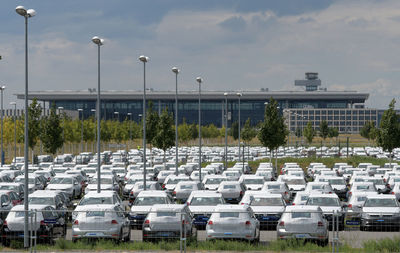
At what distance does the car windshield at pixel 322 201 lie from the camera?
83.8ft

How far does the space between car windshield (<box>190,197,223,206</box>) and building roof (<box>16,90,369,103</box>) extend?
504 ft

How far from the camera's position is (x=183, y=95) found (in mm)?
183000

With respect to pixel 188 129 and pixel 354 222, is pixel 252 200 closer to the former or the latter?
pixel 354 222

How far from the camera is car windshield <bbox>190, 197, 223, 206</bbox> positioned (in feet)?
84.2

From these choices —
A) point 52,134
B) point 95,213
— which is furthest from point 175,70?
point 52,134

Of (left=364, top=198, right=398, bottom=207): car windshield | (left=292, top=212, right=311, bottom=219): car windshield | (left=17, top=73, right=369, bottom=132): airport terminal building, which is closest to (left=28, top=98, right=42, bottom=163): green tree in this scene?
(left=364, top=198, right=398, bottom=207): car windshield

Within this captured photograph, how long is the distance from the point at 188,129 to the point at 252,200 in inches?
3619

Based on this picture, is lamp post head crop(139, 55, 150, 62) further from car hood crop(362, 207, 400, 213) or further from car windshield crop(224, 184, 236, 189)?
car hood crop(362, 207, 400, 213)

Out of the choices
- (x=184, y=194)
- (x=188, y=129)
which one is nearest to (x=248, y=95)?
(x=188, y=129)

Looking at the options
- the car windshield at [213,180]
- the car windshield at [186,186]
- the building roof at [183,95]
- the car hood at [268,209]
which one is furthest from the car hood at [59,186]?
the building roof at [183,95]

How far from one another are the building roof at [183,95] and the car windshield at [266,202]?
505 ft

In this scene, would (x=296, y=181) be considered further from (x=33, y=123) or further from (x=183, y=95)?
(x=183, y=95)

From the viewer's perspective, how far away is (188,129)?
117500 mm

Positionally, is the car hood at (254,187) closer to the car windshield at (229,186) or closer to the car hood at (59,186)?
the car windshield at (229,186)
